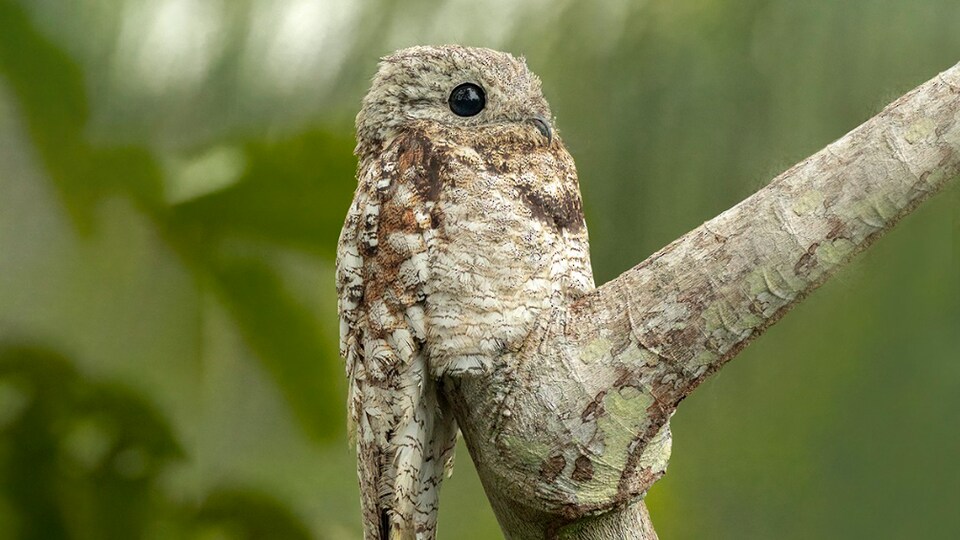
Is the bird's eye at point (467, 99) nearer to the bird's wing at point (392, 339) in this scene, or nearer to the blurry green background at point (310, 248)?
the bird's wing at point (392, 339)

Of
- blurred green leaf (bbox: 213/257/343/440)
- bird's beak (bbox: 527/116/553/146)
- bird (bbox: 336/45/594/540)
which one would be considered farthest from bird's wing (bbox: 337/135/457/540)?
blurred green leaf (bbox: 213/257/343/440)

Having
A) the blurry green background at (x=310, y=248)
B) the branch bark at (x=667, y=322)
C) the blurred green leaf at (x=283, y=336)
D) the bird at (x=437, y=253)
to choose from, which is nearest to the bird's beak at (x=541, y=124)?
the bird at (x=437, y=253)

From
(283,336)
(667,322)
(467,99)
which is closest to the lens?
(667,322)

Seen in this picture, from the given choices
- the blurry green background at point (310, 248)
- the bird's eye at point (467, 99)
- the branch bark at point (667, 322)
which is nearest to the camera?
the branch bark at point (667, 322)

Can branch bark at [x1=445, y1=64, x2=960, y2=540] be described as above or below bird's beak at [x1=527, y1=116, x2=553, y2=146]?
below

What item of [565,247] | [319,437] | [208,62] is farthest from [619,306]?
[208,62]

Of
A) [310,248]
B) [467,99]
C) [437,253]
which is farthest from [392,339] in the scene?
[310,248]

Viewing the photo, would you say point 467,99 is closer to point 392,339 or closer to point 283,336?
point 392,339

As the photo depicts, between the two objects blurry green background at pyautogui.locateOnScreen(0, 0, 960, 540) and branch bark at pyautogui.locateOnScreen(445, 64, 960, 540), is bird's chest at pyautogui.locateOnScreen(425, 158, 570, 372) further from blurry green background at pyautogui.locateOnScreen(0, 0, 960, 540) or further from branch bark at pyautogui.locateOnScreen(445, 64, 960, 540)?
blurry green background at pyautogui.locateOnScreen(0, 0, 960, 540)
